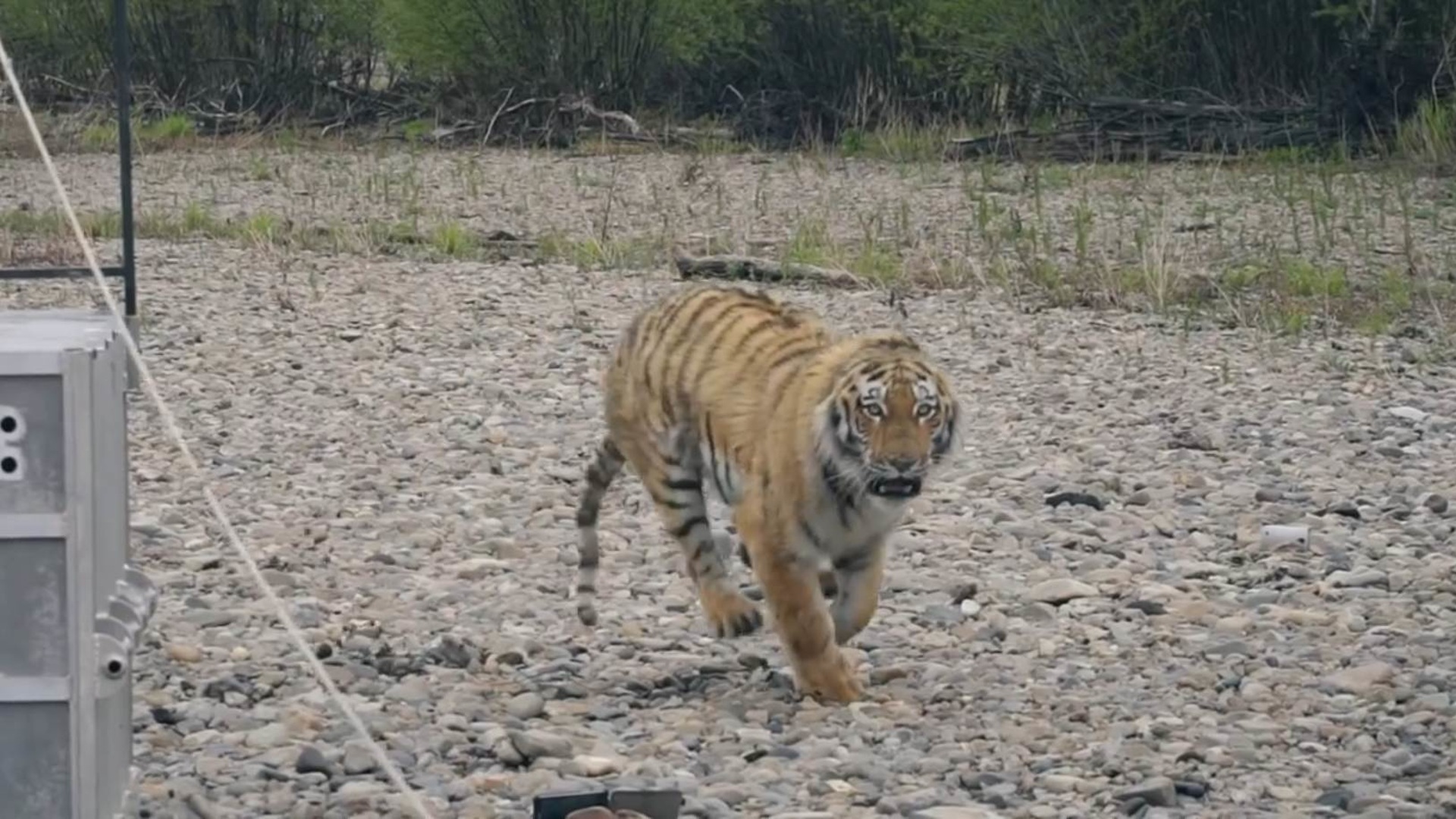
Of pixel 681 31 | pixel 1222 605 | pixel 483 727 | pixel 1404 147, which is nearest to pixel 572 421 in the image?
pixel 1222 605

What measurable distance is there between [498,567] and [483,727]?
199cm

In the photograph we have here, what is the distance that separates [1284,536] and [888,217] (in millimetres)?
10212

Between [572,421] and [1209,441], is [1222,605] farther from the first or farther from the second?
[572,421]

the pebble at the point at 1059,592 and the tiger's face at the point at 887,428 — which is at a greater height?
the tiger's face at the point at 887,428

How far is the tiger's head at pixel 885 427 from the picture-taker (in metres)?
5.86

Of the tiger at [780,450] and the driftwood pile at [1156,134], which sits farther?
the driftwood pile at [1156,134]

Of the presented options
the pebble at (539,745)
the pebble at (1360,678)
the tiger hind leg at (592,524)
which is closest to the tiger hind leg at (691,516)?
the tiger hind leg at (592,524)

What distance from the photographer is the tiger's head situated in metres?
5.86

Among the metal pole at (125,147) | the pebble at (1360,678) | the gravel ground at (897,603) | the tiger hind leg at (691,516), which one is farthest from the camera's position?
the tiger hind leg at (691,516)

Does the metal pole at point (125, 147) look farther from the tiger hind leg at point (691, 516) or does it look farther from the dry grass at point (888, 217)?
the dry grass at point (888, 217)

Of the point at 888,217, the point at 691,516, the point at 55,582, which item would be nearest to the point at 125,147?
the point at 55,582

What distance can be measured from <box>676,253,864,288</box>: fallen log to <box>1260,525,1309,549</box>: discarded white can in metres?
6.40

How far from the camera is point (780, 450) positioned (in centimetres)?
609

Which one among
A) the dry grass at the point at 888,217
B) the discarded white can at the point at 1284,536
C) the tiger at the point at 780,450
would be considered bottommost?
the dry grass at the point at 888,217
